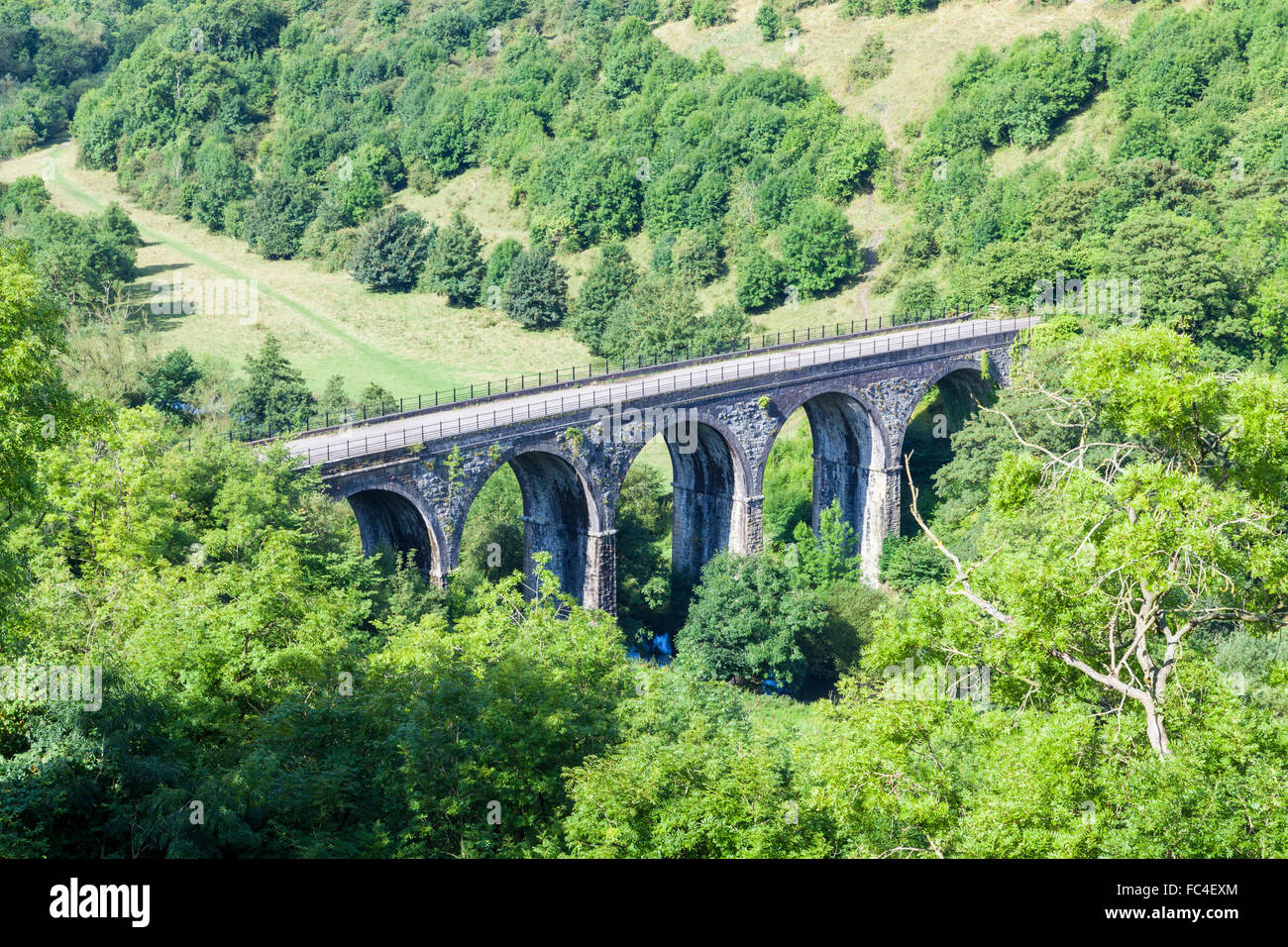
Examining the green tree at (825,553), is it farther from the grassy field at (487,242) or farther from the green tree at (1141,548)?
the green tree at (1141,548)

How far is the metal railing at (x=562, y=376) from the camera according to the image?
60438mm

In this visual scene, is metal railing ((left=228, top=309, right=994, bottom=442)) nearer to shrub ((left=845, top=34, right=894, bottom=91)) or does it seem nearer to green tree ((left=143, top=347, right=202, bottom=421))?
green tree ((left=143, top=347, right=202, bottom=421))

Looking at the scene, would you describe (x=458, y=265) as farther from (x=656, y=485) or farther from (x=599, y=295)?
(x=656, y=485)

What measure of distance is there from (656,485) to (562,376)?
14.4 metres

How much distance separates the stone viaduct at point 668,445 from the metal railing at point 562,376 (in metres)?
2.06

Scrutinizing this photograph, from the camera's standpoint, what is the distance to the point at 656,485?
71.6 metres

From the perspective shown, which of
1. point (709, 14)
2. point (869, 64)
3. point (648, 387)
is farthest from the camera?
point (709, 14)

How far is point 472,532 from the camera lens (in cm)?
5941

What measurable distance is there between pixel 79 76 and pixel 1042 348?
119057mm

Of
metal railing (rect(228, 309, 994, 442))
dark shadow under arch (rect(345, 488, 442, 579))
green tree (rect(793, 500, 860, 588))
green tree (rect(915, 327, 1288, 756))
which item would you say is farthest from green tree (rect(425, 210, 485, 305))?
green tree (rect(915, 327, 1288, 756))

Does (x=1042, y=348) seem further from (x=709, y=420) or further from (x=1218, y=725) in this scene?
(x=1218, y=725)

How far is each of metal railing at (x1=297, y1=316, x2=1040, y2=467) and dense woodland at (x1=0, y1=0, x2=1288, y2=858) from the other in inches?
135

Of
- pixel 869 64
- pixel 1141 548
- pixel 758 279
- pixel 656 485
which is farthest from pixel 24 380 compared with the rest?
pixel 869 64

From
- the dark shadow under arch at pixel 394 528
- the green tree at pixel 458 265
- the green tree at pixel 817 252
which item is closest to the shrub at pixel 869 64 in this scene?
the green tree at pixel 817 252
